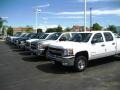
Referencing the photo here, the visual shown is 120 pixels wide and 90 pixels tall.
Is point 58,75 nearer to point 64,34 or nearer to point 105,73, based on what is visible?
point 105,73

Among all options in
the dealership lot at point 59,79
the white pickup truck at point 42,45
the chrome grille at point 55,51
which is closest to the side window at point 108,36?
the dealership lot at point 59,79

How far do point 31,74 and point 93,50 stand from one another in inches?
130

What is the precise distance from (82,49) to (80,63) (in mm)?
668

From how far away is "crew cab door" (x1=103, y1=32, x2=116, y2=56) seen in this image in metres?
11.6

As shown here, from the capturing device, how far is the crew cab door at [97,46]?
1062 centimetres

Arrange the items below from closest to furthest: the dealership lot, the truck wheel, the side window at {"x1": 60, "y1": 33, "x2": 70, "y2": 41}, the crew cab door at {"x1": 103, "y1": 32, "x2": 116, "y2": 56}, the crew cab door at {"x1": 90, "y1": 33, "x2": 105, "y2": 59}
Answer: the dealership lot, the truck wheel, the crew cab door at {"x1": 90, "y1": 33, "x2": 105, "y2": 59}, the crew cab door at {"x1": 103, "y1": 32, "x2": 116, "y2": 56}, the side window at {"x1": 60, "y1": 33, "x2": 70, "y2": 41}

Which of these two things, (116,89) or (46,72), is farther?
(46,72)

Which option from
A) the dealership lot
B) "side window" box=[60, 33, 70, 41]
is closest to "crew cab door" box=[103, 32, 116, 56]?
the dealership lot

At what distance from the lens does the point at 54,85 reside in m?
7.64

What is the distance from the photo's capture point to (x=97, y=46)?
10812mm

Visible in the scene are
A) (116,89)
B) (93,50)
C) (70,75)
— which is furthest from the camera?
(93,50)

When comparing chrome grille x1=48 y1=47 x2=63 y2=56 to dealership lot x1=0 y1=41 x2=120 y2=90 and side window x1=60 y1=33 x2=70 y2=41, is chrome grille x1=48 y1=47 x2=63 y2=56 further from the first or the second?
side window x1=60 y1=33 x2=70 y2=41

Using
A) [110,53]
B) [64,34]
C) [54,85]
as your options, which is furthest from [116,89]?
[64,34]

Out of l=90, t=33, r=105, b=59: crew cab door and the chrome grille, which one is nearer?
the chrome grille
